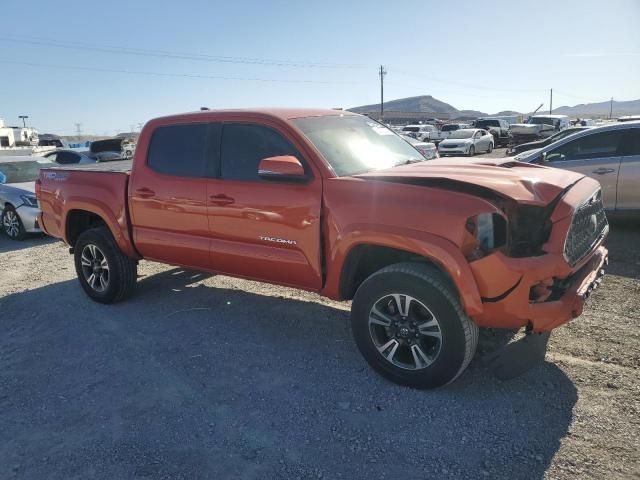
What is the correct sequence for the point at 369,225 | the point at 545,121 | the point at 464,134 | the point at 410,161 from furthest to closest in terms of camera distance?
the point at 545,121 → the point at 464,134 → the point at 410,161 → the point at 369,225

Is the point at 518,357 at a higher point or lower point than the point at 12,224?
lower

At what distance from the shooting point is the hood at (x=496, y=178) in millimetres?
3176

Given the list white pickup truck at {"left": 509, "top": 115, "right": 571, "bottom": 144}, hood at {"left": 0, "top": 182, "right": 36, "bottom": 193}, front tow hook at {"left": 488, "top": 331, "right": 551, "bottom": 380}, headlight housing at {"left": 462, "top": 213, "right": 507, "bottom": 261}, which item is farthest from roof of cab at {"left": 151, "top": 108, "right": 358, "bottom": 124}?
white pickup truck at {"left": 509, "top": 115, "right": 571, "bottom": 144}

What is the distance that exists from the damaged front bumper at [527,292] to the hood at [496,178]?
15.4 inches

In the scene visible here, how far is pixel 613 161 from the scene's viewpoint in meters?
7.25

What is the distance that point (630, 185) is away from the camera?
7078 millimetres

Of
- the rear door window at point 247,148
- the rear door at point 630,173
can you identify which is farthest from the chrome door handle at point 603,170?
the rear door window at point 247,148

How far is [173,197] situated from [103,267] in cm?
145

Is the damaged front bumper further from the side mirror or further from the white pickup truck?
the white pickup truck

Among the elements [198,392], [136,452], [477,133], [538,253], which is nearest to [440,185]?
[538,253]

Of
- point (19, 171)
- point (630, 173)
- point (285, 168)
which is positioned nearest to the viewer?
point (285, 168)

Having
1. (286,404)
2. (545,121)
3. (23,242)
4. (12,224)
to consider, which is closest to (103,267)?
(286,404)

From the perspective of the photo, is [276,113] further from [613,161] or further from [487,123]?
[487,123]

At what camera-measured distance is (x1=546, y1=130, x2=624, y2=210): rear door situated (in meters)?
7.24
